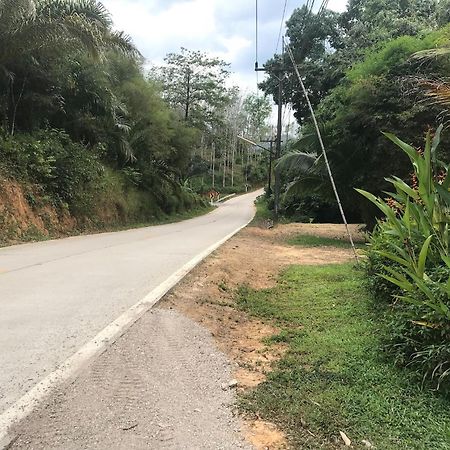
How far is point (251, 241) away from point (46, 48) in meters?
10.0

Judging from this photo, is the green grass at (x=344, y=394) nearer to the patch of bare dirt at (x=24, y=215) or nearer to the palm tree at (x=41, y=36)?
the patch of bare dirt at (x=24, y=215)

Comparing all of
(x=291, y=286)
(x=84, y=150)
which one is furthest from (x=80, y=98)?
(x=291, y=286)

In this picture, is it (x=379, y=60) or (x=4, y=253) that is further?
(x=379, y=60)

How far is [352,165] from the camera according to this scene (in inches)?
706

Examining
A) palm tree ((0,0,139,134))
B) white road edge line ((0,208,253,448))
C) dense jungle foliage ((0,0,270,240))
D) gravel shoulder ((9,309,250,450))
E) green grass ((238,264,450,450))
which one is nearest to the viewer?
gravel shoulder ((9,309,250,450))

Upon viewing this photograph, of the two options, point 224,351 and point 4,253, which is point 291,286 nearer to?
point 224,351

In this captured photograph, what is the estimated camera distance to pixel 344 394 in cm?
386

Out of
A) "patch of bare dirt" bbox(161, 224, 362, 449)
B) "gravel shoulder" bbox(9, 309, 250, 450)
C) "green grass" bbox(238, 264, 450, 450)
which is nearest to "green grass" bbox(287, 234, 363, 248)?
"patch of bare dirt" bbox(161, 224, 362, 449)

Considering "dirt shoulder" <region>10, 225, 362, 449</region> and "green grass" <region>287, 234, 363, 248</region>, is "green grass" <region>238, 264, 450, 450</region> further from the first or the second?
"green grass" <region>287, 234, 363, 248</region>

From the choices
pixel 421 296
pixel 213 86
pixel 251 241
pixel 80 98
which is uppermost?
pixel 213 86

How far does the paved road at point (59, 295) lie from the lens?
4.54 metres

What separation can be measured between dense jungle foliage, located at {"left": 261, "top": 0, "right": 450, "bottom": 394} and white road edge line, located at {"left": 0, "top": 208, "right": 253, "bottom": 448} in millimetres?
2845

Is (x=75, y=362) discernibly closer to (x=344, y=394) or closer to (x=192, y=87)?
(x=344, y=394)

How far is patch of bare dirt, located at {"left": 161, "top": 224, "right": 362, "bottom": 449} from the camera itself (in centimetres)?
433
